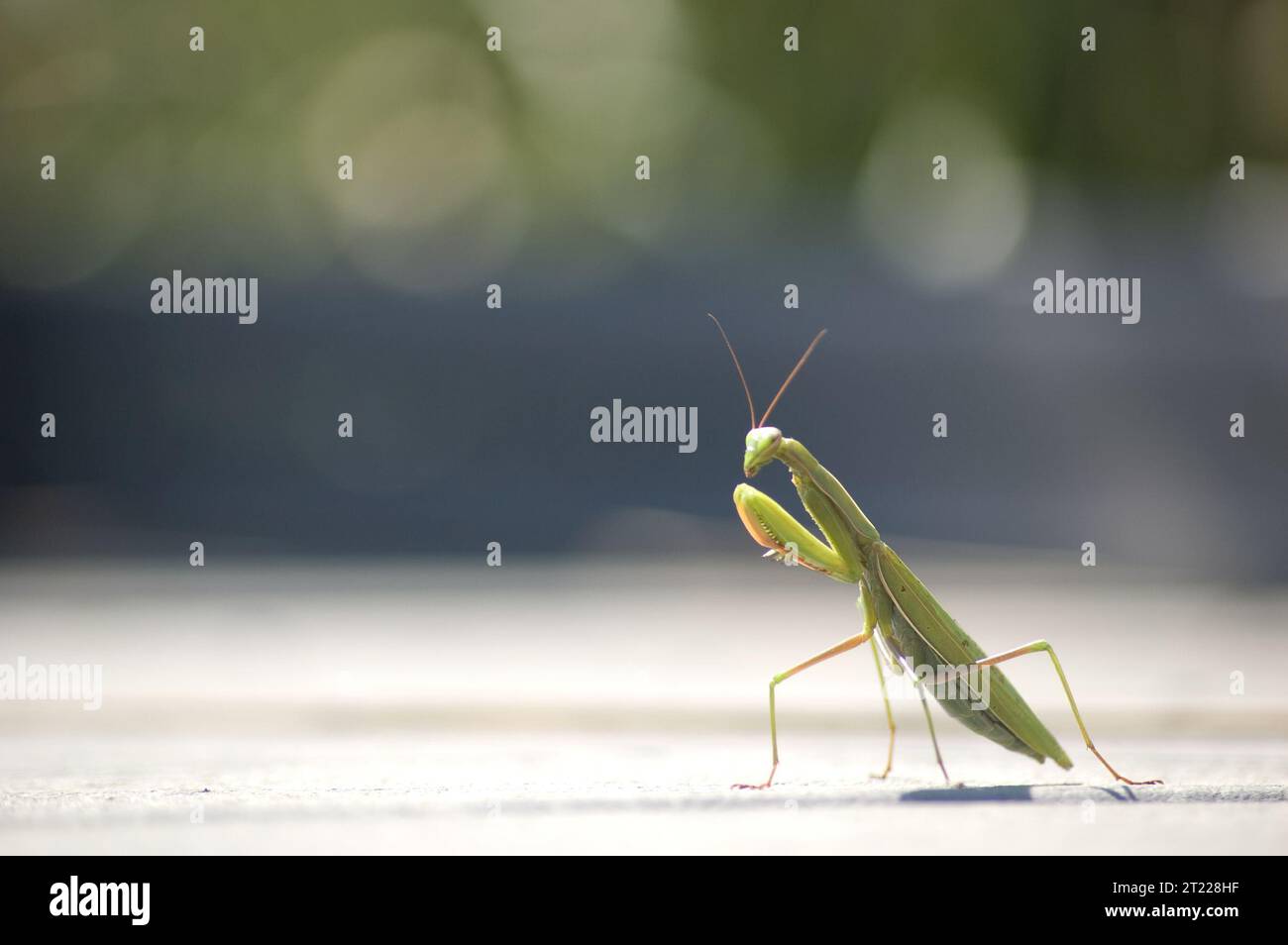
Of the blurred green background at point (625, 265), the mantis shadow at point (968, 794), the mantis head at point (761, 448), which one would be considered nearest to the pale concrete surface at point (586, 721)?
the mantis shadow at point (968, 794)

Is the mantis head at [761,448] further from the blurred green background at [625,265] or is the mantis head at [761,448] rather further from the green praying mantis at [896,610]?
the blurred green background at [625,265]

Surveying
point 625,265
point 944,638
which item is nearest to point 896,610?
point 944,638

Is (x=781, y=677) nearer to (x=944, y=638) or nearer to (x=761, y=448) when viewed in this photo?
(x=944, y=638)

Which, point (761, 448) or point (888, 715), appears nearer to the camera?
point (761, 448)

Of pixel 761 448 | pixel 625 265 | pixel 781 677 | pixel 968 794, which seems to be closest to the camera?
pixel 968 794

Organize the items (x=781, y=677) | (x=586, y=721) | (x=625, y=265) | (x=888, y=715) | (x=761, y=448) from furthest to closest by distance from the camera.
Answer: (x=625, y=265)
(x=586, y=721)
(x=888, y=715)
(x=761, y=448)
(x=781, y=677)
